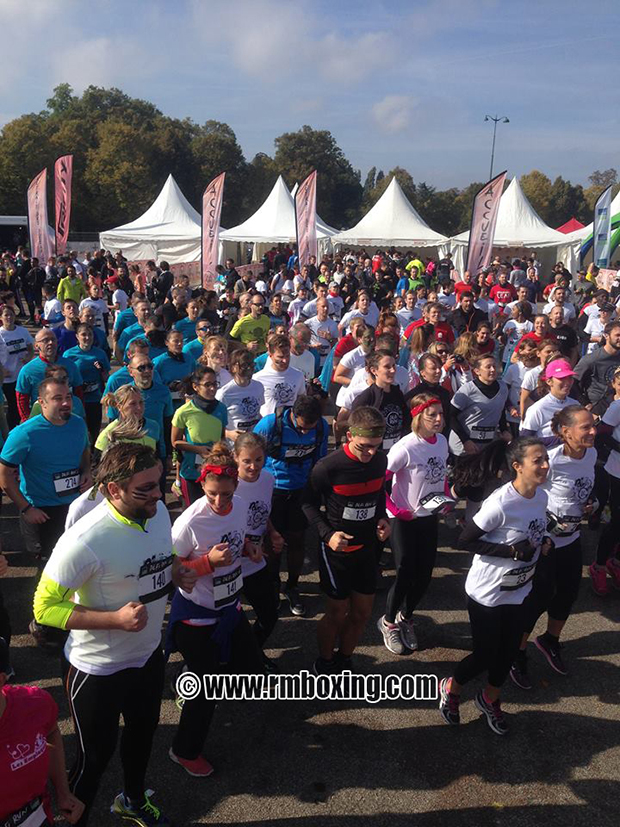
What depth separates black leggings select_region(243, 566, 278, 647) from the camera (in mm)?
3965

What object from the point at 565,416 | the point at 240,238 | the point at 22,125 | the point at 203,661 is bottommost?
the point at 203,661

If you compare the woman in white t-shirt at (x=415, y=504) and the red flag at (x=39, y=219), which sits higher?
the red flag at (x=39, y=219)

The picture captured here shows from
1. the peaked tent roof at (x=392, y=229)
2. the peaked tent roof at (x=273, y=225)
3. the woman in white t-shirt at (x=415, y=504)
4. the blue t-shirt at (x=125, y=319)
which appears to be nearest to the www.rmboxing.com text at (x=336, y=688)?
the woman in white t-shirt at (x=415, y=504)

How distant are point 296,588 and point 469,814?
2.23 m

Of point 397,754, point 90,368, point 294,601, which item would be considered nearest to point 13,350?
point 90,368

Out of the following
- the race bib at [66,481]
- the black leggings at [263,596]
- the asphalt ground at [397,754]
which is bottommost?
the asphalt ground at [397,754]

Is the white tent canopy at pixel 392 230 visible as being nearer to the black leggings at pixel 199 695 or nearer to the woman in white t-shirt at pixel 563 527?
the woman in white t-shirt at pixel 563 527

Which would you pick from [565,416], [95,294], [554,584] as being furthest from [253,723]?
[95,294]

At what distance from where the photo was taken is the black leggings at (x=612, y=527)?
5.07 m

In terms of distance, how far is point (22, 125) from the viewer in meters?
43.1

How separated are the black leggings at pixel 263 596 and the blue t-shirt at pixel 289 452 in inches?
36.7

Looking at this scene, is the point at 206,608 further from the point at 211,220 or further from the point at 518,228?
the point at 518,228

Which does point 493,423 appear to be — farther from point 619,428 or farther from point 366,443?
point 366,443

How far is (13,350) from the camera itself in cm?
750
